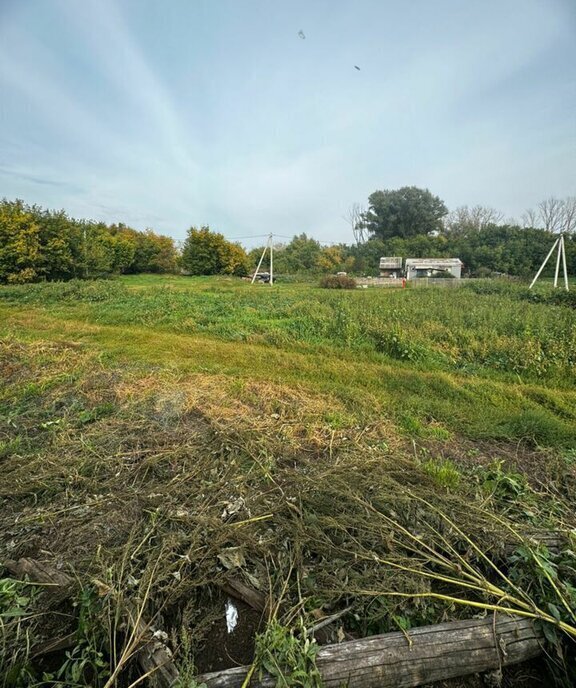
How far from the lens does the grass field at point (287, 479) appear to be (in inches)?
65.7

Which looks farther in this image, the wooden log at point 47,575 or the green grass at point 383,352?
the green grass at point 383,352

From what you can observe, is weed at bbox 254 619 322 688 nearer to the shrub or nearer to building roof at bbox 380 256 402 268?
the shrub

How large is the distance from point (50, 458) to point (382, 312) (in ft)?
25.8

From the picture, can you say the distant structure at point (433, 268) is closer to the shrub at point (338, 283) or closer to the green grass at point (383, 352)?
the shrub at point (338, 283)

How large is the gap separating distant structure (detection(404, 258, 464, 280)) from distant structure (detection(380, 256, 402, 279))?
3.55m

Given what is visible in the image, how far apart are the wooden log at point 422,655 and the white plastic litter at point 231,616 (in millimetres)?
309

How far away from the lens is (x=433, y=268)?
31.0 meters

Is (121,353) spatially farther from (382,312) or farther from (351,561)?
(382,312)

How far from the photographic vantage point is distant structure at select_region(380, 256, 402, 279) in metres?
35.3

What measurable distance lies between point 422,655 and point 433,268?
33146 millimetres

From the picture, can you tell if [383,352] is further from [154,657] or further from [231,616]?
[154,657]

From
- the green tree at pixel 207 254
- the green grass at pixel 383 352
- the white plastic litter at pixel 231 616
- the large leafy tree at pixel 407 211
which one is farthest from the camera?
the large leafy tree at pixel 407 211

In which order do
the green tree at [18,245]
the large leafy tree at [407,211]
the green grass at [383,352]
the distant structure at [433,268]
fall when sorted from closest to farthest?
the green grass at [383,352], the green tree at [18,245], the distant structure at [433,268], the large leafy tree at [407,211]

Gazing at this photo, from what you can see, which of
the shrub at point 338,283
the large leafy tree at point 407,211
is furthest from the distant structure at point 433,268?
the large leafy tree at point 407,211
